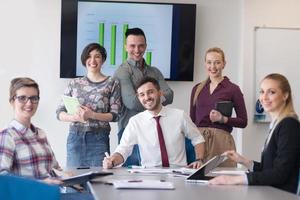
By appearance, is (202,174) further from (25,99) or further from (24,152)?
(25,99)

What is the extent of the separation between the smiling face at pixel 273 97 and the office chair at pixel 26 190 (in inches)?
56.3

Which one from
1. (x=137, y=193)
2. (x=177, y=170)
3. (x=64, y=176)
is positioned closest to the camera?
(x=137, y=193)

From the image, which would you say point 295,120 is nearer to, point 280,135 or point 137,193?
point 280,135

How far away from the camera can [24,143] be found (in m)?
2.71

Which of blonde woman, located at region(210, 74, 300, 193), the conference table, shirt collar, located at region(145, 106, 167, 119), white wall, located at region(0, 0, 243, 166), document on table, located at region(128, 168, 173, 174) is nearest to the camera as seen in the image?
the conference table

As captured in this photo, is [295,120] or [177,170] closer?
[295,120]

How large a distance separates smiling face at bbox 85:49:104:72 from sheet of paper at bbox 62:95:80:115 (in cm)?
34

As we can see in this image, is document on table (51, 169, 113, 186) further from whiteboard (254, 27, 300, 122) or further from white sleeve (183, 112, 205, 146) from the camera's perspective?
whiteboard (254, 27, 300, 122)

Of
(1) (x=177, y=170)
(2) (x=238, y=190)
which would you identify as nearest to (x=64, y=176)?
(1) (x=177, y=170)

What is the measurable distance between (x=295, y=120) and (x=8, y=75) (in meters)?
3.32

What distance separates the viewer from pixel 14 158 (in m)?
2.64

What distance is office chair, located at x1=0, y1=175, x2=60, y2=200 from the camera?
67.8 inches

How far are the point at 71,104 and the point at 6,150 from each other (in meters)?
1.11

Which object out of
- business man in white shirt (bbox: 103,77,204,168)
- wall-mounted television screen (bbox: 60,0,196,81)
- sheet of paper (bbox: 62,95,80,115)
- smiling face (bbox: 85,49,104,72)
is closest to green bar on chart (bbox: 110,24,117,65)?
wall-mounted television screen (bbox: 60,0,196,81)
